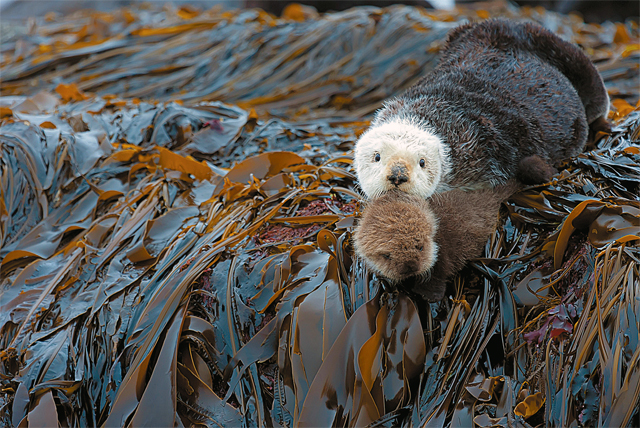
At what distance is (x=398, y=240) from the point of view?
1784 millimetres

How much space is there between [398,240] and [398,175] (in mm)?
370

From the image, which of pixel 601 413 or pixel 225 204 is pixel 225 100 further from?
pixel 601 413

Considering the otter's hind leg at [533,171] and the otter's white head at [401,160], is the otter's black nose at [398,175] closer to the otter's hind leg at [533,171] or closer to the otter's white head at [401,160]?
the otter's white head at [401,160]

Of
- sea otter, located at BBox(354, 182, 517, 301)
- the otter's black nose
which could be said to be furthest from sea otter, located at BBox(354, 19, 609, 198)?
sea otter, located at BBox(354, 182, 517, 301)

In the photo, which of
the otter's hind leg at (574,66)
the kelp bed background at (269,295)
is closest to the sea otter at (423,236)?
the kelp bed background at (269,295)

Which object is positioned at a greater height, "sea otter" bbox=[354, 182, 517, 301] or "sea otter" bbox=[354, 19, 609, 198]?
"sea otter" bbox=[354, 19, 609, 198]

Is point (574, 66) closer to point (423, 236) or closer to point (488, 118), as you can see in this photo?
point (488, 118)

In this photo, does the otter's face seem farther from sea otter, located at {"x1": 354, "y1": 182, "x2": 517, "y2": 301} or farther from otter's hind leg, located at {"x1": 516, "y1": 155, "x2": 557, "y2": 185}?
otter's hind leg, located at {"x1": 516, "y1": 155, "x2": 557, "y2": 185}

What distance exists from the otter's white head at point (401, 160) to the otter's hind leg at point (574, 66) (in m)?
1.17

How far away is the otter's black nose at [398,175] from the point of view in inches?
80.4

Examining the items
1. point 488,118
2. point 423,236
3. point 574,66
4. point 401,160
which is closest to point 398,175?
point 401,160

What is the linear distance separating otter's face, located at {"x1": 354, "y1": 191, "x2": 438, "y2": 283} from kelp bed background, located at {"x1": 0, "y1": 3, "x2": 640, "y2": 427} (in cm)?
23

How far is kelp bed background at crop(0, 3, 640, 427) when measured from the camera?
1787mm

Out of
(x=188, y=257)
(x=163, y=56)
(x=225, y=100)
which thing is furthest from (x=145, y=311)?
(x=163, y=56)
